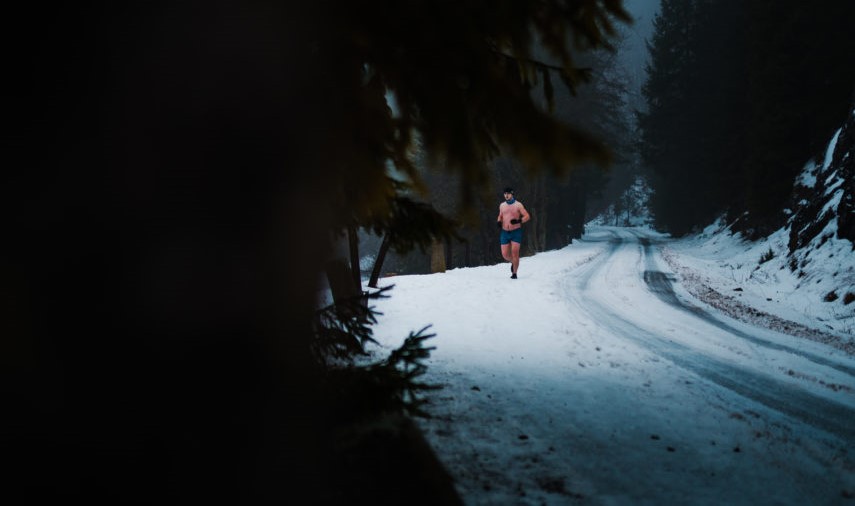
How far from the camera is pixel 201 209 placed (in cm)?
172

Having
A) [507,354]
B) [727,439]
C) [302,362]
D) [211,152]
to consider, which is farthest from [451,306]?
[211,152]

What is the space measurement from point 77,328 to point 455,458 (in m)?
2.15

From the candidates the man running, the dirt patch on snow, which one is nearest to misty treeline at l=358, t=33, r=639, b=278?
the man running

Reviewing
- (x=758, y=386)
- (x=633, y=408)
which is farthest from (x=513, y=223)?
(x=633, y=408)

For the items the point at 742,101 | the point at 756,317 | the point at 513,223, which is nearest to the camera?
the point at 756,317

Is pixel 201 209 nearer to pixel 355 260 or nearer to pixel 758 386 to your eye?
pixel 355 260

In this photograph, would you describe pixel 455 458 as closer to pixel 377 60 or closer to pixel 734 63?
pixel 377 60

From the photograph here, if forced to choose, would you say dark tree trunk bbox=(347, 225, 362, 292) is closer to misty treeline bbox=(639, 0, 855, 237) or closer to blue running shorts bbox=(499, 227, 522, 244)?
blue running shorts bbox=(499, 227, 522, 244)

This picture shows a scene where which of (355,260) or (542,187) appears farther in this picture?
(542,187)

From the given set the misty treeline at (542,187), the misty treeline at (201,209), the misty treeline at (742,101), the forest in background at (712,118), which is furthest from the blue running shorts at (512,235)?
the misty treeline at (742,101)

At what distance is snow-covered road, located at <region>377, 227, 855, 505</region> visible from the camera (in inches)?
104

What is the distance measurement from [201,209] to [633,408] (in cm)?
357

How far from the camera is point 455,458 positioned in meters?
2.84

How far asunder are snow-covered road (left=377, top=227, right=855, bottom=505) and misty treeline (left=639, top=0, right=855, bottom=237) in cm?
1286
